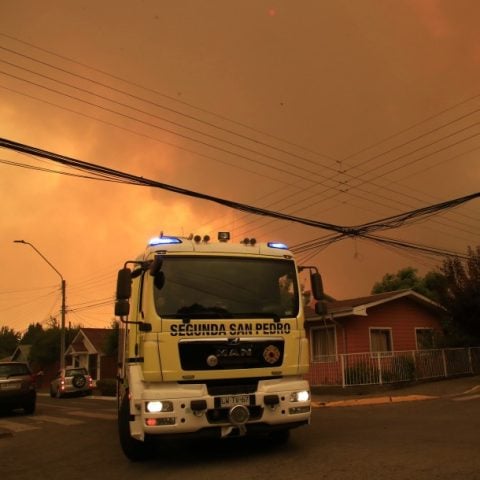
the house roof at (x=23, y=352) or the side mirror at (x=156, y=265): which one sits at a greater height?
the house roof at (x=23, y=352)

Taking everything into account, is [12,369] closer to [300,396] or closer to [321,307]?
[321,307]

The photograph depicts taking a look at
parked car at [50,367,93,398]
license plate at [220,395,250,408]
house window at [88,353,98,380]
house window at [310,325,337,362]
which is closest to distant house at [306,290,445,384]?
house window at [310,325,337,362]

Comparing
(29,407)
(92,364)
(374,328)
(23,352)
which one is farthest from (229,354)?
(23,352)

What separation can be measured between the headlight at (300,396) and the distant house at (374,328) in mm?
13443

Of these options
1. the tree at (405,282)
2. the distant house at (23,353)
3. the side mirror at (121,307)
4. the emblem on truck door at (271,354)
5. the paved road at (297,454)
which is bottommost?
the paved road at (297,454)

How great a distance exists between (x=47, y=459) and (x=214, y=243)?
14.0 ft

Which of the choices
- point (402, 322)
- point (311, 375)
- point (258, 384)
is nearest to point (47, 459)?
point (258, 384)

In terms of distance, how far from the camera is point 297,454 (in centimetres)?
774

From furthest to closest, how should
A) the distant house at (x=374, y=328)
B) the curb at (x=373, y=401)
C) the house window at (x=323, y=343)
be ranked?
1. the house window at (x=323, y=343)
2. the distant house at (x=374, y=328)
3. the curb at (x=373, y=401)

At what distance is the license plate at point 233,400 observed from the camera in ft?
23.5

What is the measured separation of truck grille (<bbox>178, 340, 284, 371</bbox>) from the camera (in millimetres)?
7199

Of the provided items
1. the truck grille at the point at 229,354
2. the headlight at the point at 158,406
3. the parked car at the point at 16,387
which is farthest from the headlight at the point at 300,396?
the parked car at the point at 16,387

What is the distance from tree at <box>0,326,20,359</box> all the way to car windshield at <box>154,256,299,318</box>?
114 metres

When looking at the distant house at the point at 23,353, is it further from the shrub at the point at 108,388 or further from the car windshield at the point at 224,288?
the car windshield at the point at 224,288
